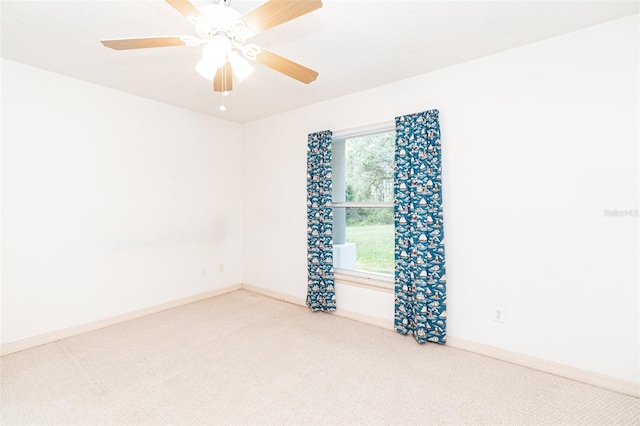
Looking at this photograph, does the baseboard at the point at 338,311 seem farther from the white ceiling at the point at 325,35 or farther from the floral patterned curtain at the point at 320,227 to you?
the white ceiling at the point at 325,35

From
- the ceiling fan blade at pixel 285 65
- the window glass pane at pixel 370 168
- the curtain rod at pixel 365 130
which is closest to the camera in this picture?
the ceiling fan blade at pixel 285 65

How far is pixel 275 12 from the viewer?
1.39m

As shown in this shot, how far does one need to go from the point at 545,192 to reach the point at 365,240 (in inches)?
69.3

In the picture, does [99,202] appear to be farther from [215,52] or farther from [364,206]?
[364,206]

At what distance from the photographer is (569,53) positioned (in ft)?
7.31

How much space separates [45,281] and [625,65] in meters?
4.91

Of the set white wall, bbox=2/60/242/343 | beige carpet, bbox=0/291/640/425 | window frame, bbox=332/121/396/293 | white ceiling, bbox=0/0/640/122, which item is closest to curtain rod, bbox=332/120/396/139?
window frame, bbox=332/121/396/293

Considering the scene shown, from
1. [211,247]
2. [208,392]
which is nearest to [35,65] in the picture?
[211,247]

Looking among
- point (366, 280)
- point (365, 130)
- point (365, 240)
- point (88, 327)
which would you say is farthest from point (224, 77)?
point (88, 327)

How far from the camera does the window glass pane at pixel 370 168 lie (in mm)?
3305

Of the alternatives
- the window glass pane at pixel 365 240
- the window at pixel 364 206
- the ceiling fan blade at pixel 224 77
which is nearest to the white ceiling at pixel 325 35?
the ceiling fan blade at pixel 224 77

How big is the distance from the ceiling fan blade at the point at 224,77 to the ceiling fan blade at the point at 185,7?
46cm

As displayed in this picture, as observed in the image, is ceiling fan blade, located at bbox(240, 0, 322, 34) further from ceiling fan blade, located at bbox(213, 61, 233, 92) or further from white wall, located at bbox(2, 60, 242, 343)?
white wall, located at bbox(2, 60, 242, 343)

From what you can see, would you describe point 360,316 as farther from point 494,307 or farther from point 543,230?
point 543,230
